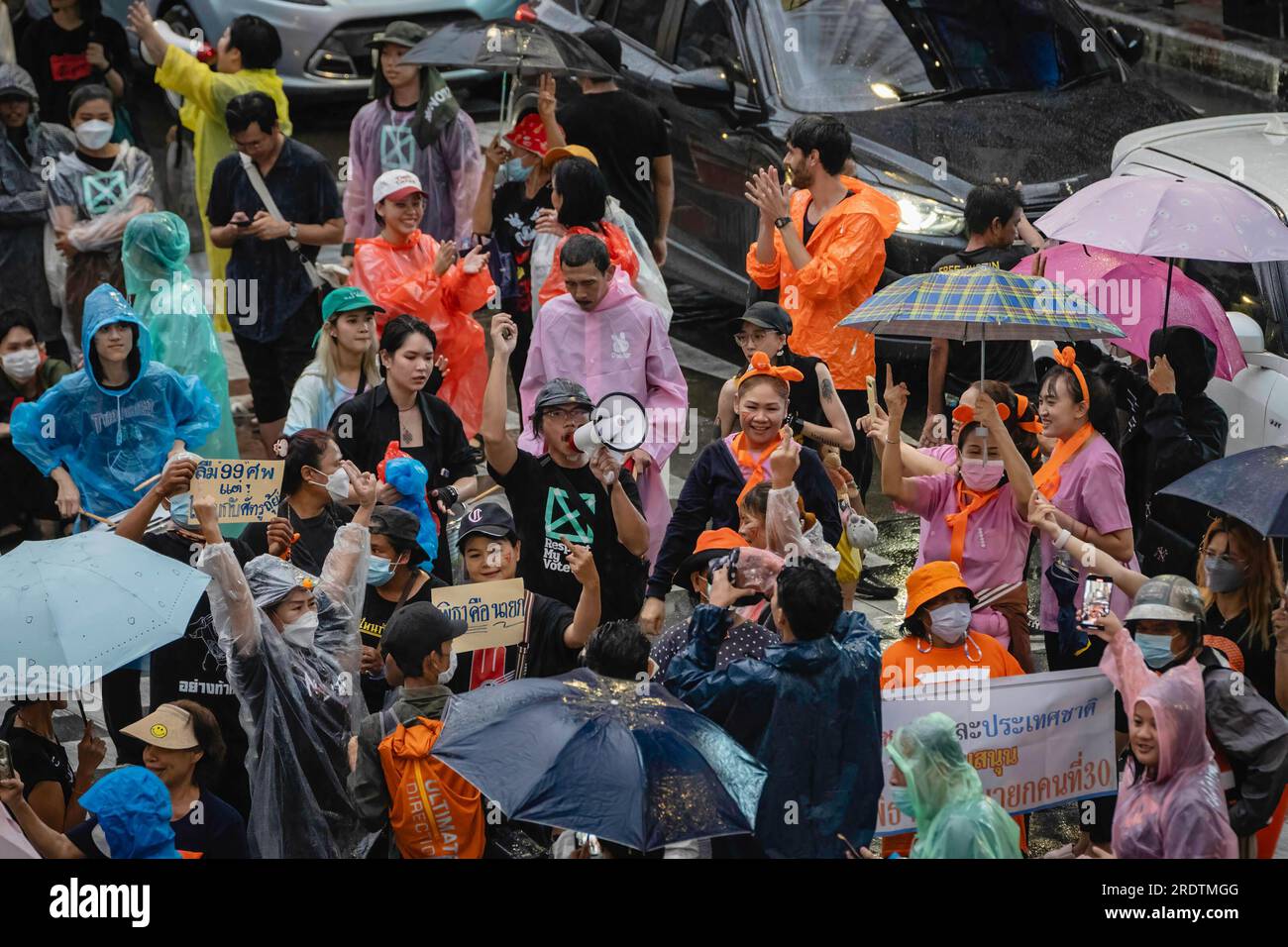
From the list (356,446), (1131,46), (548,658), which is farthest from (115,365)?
(1131,46)

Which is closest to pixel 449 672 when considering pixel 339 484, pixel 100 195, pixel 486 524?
pixel 486 524

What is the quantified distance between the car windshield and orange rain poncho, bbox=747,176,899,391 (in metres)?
2.00

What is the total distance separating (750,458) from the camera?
7465 mm

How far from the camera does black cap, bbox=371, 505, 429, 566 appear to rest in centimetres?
691

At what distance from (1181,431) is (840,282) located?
180 cm

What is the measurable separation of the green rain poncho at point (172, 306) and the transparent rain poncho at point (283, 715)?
322cm

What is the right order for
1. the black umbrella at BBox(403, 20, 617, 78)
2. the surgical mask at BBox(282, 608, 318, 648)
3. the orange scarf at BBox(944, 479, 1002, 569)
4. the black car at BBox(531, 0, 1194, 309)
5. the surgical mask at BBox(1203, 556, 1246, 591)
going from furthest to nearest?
the black car at BBox(531, 0, 1194, 309) < the black umbrella at BBox(403, 20, 617, 78) < the orange scarf at BBox(944, 479, 1002, 569) < the surgical mask at BBox(1203, 556, 1246, 591) < the surgical mask at BBox(282, 608, 318, 648)

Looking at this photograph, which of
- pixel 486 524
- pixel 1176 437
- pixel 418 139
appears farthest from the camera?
pixel 418 139

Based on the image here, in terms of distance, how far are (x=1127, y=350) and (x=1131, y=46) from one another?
3409 mm

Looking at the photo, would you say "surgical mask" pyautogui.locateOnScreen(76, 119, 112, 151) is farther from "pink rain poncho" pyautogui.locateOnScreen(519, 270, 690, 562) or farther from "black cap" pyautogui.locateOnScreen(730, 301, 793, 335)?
"black cap" pyautogui.locateOnScreen(730, 301, 793, 335)

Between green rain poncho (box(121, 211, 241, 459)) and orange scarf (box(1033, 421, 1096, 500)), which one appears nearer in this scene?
orange scarf (box(1033, 421, 1096, 500))

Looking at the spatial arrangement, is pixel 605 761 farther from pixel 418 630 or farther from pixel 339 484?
pixel 339 484

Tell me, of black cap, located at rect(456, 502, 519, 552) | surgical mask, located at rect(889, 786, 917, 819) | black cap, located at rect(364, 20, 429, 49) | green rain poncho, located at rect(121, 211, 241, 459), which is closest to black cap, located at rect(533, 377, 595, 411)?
black cap, located at rect(456, 502, 519, 552)

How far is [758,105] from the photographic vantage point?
35.7 feet
